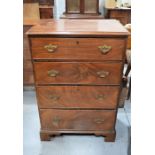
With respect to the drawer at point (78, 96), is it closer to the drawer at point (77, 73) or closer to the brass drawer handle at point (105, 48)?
the drawer at point (77, 73)

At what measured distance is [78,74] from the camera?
1599 mm

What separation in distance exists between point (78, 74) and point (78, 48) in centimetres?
19

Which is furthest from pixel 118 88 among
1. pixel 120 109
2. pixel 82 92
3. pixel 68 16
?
pixel 68 16

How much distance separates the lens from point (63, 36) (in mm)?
1479

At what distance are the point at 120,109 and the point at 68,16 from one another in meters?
1.94

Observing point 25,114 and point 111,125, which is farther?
point 25,114

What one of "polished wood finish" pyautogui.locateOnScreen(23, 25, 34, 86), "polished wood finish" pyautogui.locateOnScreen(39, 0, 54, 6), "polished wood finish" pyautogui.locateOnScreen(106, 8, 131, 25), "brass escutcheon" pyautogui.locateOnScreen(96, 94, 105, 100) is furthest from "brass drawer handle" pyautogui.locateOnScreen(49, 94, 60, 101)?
"polished wood finish" pyautogui.locateOnScreen(106, 8, 131, 25)

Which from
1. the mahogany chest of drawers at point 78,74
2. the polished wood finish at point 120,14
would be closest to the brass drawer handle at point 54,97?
the mahogany chest of drawers at point 78,74

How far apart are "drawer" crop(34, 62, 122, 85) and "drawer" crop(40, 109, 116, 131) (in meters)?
0.26

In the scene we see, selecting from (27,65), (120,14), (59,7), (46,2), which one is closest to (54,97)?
(27,65)

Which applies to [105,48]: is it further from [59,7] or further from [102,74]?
[59,7]

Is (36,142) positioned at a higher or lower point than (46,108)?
lower
